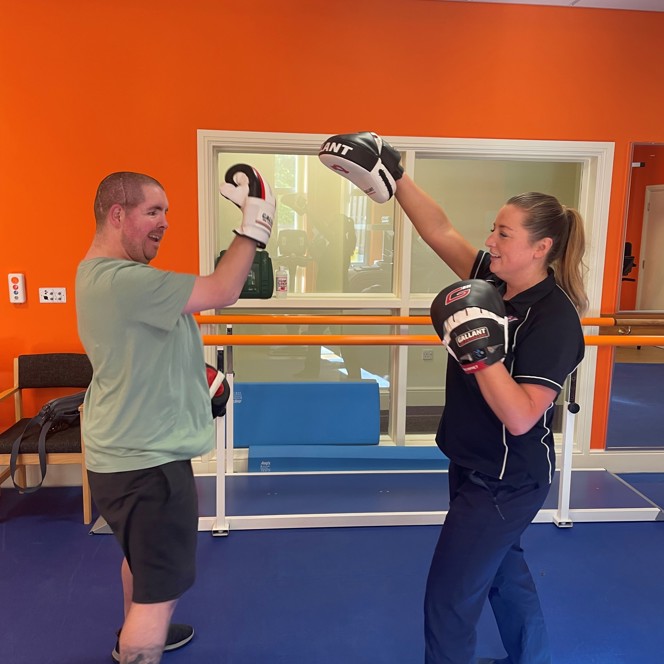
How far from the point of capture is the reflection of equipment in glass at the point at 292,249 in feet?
12.9

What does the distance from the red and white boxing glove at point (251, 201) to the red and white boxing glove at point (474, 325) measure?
0.53 m

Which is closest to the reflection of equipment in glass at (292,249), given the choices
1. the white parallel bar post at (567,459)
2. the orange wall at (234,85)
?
the orange wall at (234,85)

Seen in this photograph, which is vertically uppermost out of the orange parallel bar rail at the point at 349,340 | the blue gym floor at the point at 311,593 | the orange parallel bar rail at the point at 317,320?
the orange parallel bar rail at the point at 317,320

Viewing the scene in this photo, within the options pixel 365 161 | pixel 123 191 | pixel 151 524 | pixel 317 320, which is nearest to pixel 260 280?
pixel 317 320

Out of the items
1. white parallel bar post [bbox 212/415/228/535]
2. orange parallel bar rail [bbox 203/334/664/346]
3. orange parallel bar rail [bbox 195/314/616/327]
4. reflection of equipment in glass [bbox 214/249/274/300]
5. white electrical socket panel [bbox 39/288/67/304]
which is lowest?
white parallel bar post [bbox 212/415/228/535]

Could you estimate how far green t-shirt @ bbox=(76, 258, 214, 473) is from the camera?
1.47 metres

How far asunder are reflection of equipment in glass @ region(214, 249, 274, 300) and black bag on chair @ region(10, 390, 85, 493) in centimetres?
113

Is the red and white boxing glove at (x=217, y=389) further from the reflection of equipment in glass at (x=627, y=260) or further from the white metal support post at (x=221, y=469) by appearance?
the reflection of equipment in glass at (x=627, y=260)

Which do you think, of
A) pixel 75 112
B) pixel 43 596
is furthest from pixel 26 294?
pixel 43 596

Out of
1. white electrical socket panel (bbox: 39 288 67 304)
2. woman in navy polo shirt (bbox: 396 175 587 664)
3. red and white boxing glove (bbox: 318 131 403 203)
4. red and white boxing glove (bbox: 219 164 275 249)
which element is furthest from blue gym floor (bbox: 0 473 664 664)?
red and white boxing glove (bbox: 318 131 403 203)

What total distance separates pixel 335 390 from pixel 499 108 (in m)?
2.05

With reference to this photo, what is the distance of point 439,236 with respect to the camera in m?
1.91

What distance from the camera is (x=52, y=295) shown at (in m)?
3.44

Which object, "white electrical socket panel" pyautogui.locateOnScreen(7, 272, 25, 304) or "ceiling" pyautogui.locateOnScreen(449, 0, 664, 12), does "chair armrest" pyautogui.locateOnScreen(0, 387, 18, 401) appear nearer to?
"white electrical socket panel" pyautogui.locateOnScreen(7, 272, 25, 304)
